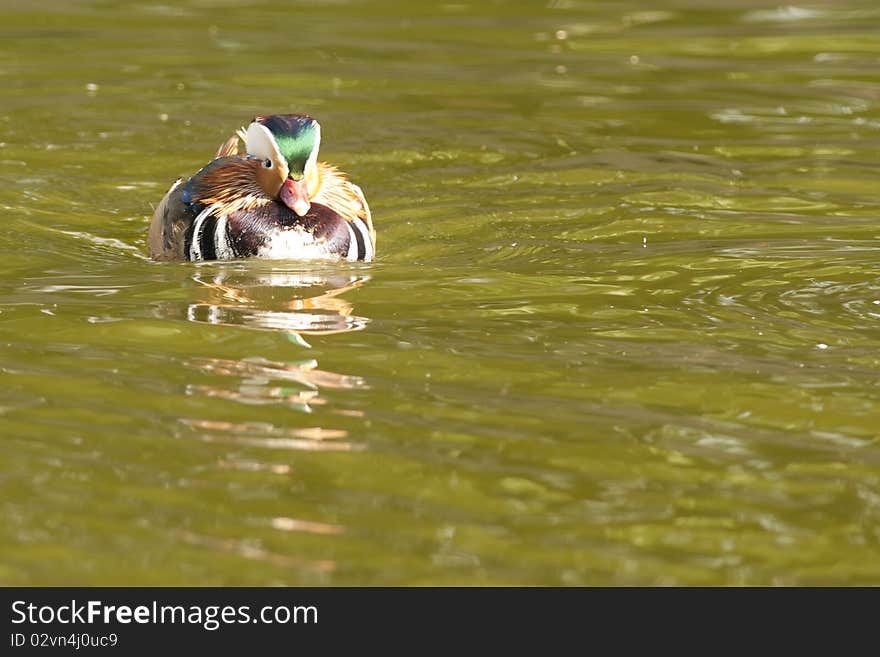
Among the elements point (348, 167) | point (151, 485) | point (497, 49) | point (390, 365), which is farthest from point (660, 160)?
point (151, 485)

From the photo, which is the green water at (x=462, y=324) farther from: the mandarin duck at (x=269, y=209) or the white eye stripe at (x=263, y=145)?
the white eye stripe at (x=263, y=145)

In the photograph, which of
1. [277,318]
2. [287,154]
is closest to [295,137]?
[287,154]

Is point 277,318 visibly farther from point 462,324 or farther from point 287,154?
point 287,154

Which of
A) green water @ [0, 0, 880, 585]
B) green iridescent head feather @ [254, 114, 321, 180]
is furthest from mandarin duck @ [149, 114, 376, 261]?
green water @ [0, 0, 880, 585]

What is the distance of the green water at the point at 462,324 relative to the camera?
19.7 ft

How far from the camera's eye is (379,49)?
52.5 feet

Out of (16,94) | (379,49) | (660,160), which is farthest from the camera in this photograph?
(379,49)

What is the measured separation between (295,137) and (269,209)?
0.46 metres

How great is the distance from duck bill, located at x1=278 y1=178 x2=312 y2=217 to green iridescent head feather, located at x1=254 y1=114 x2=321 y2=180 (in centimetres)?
10

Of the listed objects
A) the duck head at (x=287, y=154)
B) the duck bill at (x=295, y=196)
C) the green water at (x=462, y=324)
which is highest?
the duck head at (x=287, y=154)

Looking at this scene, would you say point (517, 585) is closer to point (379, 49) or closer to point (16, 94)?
point (16, 94)

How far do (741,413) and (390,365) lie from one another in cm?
158

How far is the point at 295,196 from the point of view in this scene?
32.4 ft

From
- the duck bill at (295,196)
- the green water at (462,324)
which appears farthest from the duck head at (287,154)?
the green water at (462,324)
